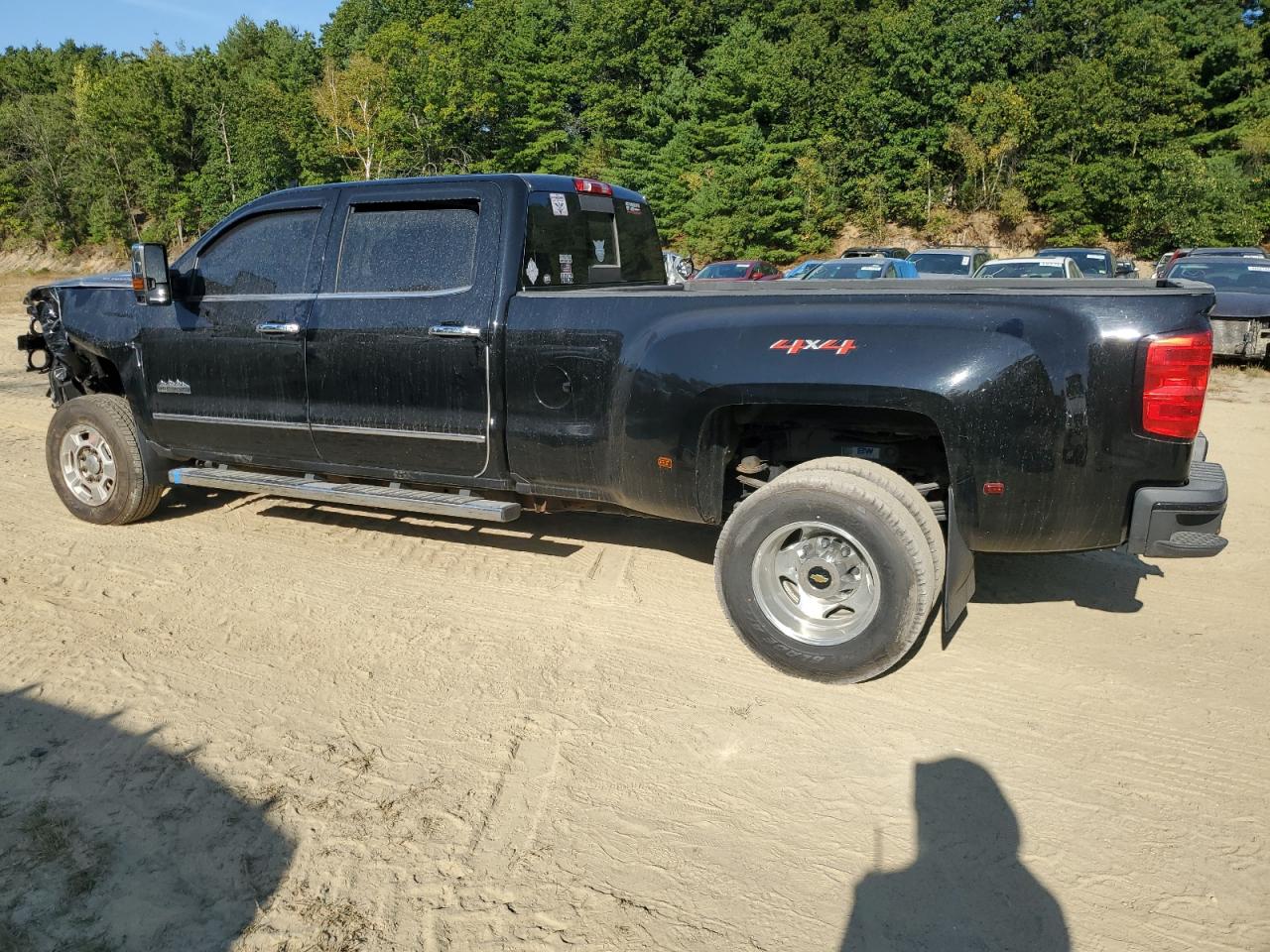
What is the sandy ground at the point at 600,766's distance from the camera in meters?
2.48

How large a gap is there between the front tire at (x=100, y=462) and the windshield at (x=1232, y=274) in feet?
43.5

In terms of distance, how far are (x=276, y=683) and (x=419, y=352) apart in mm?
1728

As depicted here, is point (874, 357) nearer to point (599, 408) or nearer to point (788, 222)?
point (599, 408)

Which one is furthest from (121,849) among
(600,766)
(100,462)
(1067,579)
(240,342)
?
(1067,579)

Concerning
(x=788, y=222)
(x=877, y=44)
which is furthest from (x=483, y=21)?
(x=788, y=222)

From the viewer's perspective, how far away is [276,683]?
3.79 m

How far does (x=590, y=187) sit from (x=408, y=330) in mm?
1357

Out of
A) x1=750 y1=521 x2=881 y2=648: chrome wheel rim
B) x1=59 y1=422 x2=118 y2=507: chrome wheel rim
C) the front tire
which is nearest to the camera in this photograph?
x1=750 y1=521 x2=881 y2=648: chrome wheel rim

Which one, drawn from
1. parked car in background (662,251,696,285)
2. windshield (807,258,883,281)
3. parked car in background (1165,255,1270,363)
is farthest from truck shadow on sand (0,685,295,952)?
windshield (807,258,883,281)

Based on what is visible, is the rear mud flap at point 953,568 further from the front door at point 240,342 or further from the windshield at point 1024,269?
the windshield at point 1024,269

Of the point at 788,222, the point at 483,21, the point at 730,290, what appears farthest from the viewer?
the point at 483,21

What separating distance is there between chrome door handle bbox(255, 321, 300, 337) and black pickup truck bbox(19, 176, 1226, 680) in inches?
0.7

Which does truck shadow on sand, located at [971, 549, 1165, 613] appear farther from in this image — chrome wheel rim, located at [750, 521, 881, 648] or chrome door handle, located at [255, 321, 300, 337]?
chrome door handle, located at [255, 321, 300, 337]

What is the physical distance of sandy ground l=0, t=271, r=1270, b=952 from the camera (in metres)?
2.48
